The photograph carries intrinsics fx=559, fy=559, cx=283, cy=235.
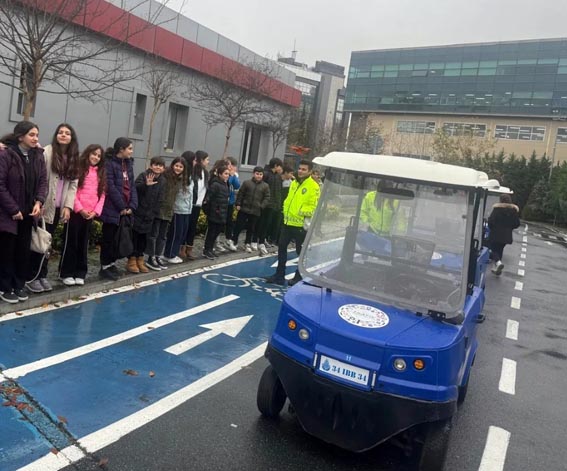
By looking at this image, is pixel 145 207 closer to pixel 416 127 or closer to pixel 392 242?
pixel 392 242

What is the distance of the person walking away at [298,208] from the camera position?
8.61 metres

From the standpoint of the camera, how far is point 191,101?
19.7 metres

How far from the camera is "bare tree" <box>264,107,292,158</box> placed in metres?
24.8

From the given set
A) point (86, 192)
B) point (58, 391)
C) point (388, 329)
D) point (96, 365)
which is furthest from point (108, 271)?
point (388, 329)

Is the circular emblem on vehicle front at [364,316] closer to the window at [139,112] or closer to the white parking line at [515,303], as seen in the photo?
the white parking line at [515,303]

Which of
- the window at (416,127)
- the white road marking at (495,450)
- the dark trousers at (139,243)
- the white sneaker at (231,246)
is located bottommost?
the white road marking at (495,450)

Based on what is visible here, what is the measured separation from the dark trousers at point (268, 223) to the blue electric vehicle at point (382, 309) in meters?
7.39

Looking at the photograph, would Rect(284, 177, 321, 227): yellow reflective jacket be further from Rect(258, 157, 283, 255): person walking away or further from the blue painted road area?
Rect(258, 157, 283, 255): person walking away

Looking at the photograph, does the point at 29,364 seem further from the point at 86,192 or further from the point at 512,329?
the point at 512,329

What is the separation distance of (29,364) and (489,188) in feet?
13.4

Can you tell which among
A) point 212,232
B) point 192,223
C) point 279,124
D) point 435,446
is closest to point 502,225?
point 212,232

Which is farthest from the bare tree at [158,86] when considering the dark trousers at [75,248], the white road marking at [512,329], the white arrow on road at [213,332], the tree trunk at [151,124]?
the white road marking at [512,329]

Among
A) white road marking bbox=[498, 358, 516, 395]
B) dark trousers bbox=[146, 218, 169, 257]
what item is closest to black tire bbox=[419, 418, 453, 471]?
white road marking bbox=[498, 358, 516, 395]

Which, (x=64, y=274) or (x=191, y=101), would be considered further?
(x=191, y=101)
